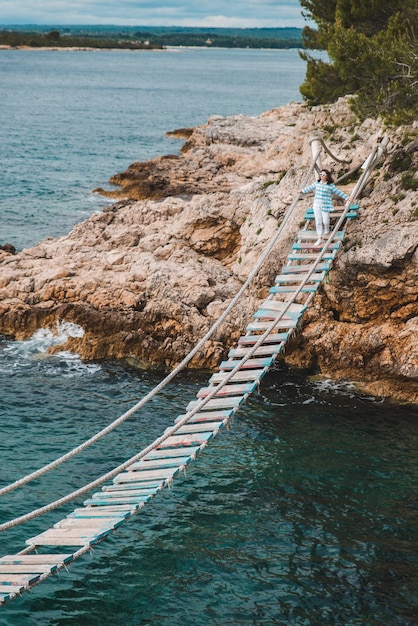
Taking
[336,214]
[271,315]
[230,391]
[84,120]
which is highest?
[84,120]

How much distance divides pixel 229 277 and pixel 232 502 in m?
10.8

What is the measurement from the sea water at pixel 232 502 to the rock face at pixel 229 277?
947 mm

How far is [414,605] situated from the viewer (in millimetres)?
14047

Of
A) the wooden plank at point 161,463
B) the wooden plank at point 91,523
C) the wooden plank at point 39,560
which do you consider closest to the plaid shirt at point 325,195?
the wooden plank at point 161,463

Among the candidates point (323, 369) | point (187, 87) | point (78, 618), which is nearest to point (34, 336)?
point (323, 369)

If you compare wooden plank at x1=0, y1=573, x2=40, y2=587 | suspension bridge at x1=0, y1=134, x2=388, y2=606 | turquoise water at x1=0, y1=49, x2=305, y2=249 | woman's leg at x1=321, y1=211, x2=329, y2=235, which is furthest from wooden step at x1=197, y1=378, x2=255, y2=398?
turquoise water at x1=0, y1=49, x2=305, y2=249

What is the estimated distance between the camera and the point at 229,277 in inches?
1048

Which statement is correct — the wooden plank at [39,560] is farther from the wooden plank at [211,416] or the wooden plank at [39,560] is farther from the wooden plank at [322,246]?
the wooden plank at [322,246]

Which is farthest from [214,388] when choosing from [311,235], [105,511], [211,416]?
[311,235]

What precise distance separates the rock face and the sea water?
37.3 inches

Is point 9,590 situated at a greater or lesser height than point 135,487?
lesser

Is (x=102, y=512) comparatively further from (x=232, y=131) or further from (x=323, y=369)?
(x=232, y=131)

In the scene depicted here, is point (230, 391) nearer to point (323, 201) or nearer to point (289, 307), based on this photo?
point (289, 307)

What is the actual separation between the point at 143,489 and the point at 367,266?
10.8 metres
